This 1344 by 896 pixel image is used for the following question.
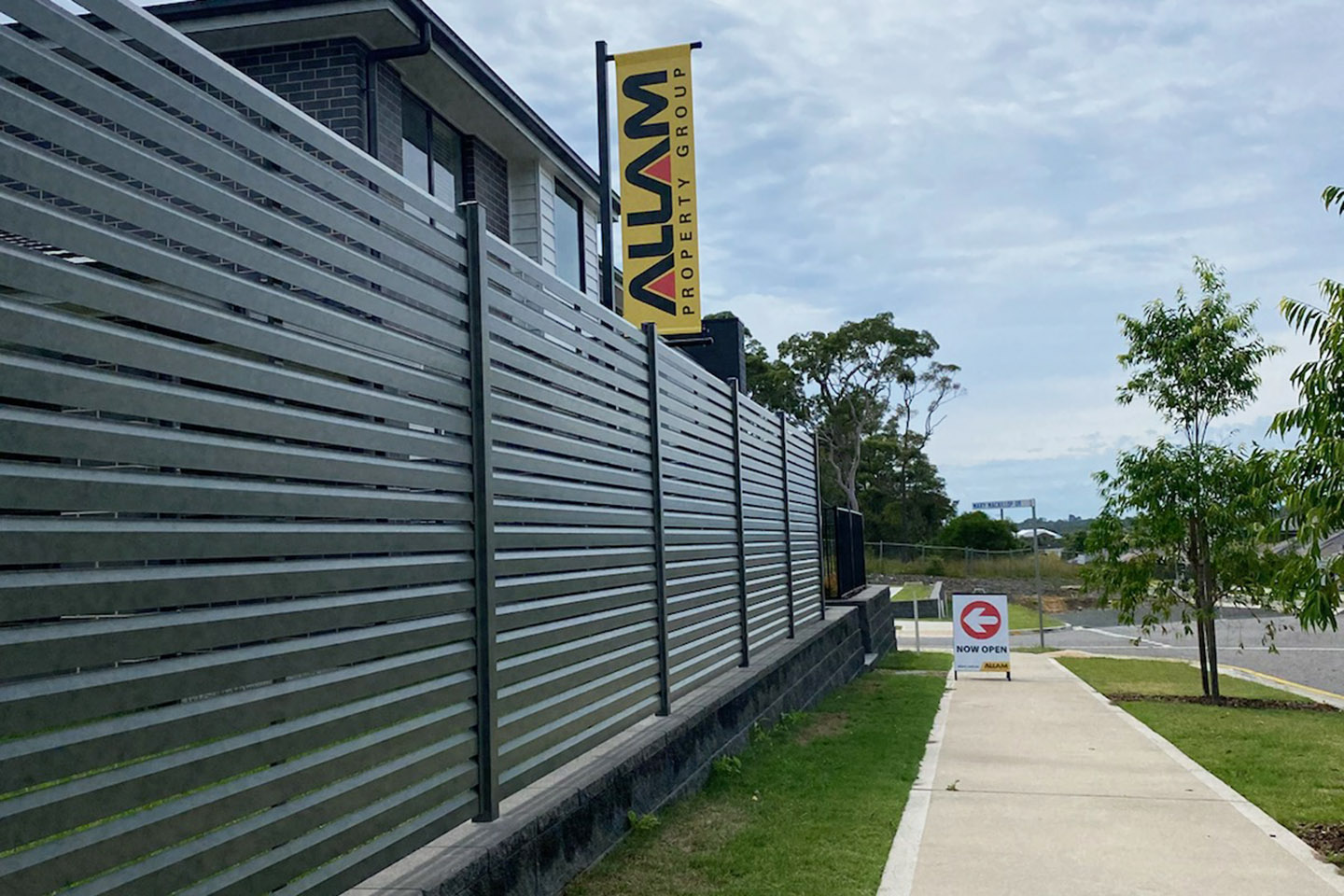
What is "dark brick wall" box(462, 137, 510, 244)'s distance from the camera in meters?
15.1

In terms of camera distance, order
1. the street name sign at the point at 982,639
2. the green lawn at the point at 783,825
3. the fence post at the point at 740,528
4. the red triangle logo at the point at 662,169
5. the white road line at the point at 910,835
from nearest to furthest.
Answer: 1. the green lawn at the point at 783,825
2. the white road line at the point at 910,835
3. the fence post at the point at 740,528
4. the red triangle logo at the point at 662,169
5. the street name sign at the point at 982,639

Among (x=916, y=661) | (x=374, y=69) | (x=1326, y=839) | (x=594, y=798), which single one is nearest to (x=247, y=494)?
(x=594, y=798)

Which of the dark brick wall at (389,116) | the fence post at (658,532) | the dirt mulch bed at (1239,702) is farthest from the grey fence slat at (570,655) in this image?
the dirt mulch bed at (1239,702)

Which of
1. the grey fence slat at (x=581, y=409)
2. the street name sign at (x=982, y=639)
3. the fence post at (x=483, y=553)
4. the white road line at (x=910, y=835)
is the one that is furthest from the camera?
the street name sign at (x=982, y=639)

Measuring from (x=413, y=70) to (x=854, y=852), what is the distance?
9.82m

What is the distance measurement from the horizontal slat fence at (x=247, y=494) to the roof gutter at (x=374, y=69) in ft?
23.0

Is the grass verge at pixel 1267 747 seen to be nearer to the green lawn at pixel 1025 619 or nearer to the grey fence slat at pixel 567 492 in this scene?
the grey fence slat at pixel 567 492

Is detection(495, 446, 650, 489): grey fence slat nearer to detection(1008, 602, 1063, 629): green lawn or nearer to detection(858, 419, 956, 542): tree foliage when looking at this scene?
detection(1008, 602, 1063, 629): green lawn

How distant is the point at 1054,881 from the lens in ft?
18.0

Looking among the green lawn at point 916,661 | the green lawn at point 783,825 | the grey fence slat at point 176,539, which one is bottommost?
the green lawn at point 916,661

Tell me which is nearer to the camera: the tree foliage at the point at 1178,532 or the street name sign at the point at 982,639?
the tree foliage at the point at 1178,532

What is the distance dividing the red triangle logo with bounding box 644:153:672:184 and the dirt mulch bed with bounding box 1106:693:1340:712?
7707mm

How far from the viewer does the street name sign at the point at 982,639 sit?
1580 centimetres

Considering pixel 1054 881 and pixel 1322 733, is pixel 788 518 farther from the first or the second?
pixel 1054 881
